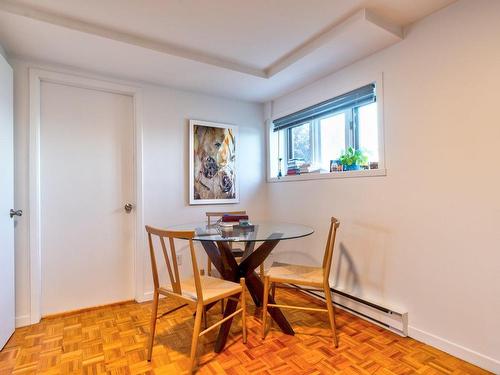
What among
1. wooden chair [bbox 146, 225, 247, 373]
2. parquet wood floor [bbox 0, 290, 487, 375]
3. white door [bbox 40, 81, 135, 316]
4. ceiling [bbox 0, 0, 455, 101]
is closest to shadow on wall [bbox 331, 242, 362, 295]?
parquet wood floor [bbox 0, 290, 487, 375]

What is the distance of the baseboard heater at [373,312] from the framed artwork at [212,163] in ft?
4.86

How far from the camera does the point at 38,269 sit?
231 centimetres

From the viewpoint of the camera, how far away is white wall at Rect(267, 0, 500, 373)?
5.33 feet

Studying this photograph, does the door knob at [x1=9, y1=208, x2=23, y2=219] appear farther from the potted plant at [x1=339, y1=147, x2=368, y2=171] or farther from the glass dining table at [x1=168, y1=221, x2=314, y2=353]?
the potted plant at [x1=339, y1=147, x2=368, y2=171]

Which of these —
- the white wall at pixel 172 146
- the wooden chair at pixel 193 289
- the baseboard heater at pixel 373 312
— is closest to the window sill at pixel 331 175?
the white wall at pixel 172 146

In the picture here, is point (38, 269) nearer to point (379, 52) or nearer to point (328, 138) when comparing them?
point (328, 138)

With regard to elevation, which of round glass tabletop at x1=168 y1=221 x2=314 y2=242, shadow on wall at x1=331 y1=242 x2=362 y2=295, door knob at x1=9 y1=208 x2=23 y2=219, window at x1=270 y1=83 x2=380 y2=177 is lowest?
shadow on wall at x1=331 y1=242 x2=362 y2=295

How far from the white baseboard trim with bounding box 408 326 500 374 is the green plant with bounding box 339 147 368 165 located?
1282mm

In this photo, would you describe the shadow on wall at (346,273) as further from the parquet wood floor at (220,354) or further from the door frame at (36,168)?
→ the door frame at (36,168)

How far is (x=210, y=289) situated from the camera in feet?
5.90

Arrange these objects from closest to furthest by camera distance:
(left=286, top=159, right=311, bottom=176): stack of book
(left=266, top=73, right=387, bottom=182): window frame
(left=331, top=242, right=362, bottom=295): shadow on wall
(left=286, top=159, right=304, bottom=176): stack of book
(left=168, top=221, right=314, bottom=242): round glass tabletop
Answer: (left=168, top=221, right=314, bottom=242): round glass tabletop, (left=266, top=73, right=387, bottom=182): window frame, (left=331, top=242, right=362, bottom=295): shadow on wall, (left=286, top=159, right=311, bottom=176): stack of book, (left=286, top=159, right=304, bottom=176): stack of book

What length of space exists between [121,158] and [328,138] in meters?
2.01

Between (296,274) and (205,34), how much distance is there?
185 centimetres

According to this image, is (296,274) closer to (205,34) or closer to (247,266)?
(247,266)
